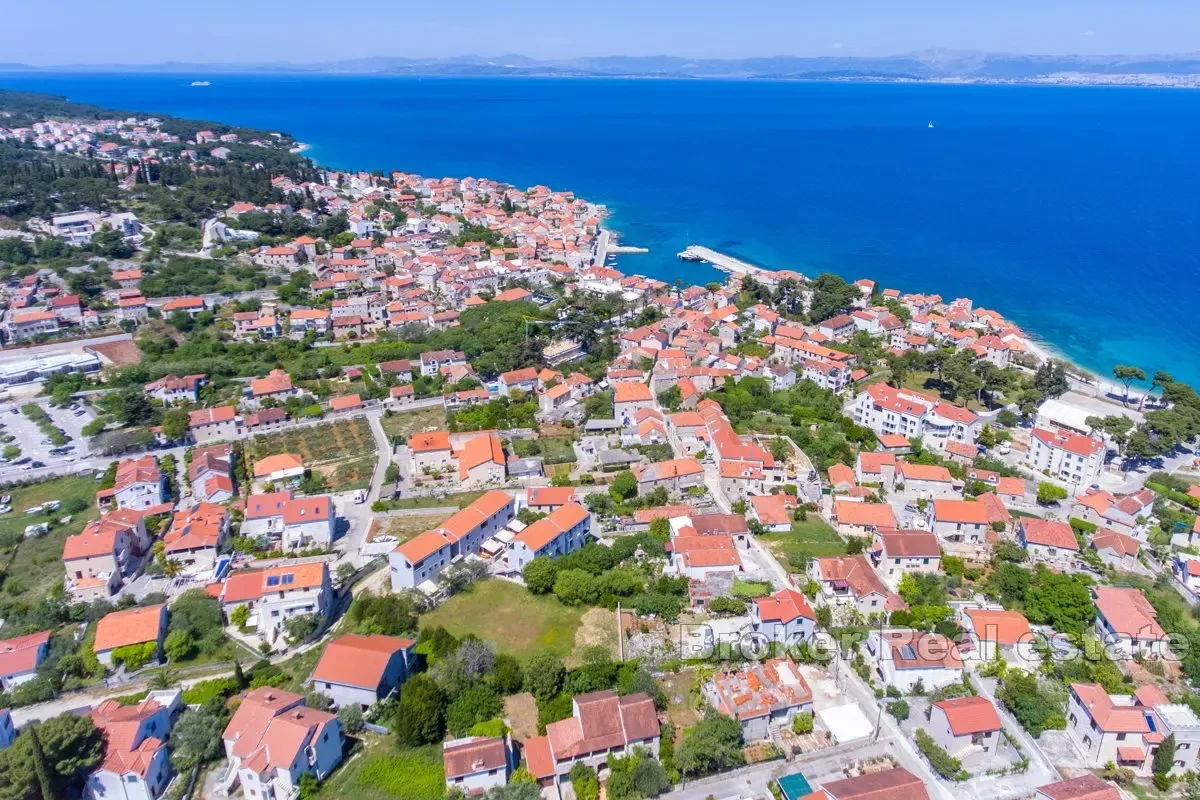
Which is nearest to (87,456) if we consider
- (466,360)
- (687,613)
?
(466,360)

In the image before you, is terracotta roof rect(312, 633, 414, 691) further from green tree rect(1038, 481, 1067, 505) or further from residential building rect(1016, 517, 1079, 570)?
green tree rect(1038, 481, 1067, 505)

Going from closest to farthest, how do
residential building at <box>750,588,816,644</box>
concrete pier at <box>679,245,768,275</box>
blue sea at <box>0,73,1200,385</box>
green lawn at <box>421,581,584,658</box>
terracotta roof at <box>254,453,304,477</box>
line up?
residential building at <box>750,588,816,644</box> < green lawn at <box>421,581,584,658</box> < terracotta roof at <box>254,453,304,477</box> < blue sea at <box>0,73,1200,385</box> < concrete pier at <box>679,245,768,275</box>

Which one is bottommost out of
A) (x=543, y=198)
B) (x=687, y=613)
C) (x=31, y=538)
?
(x=31, y=538)

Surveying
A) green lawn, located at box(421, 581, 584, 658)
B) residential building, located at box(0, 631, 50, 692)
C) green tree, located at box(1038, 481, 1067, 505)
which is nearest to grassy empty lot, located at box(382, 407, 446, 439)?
green lawn, located at box(421, 581, 584, 658)

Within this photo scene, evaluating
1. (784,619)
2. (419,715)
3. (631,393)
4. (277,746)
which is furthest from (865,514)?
(277,746)

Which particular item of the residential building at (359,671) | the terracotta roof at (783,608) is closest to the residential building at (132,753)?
the residential building at (359,671)

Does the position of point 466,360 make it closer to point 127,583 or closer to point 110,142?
point 127,583
